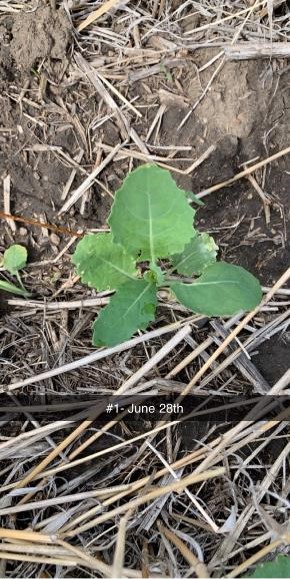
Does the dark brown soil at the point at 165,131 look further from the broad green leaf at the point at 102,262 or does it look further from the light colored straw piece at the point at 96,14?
the broad green leaf at the point at 102,262

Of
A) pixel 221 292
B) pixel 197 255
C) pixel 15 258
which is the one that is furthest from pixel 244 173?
pixel 15 258

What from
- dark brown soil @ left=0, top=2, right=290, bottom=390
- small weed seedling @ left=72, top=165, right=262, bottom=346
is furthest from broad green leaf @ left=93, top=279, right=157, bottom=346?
dark brown soil @ left=0, top=2, right=290, bottom=390

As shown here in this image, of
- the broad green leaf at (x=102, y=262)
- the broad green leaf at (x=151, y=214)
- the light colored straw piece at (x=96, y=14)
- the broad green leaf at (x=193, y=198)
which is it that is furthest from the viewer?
the light colored straw piece at (x=96, y=14)

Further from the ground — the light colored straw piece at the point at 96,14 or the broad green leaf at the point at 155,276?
the light colored straw piece at the point at 96,14

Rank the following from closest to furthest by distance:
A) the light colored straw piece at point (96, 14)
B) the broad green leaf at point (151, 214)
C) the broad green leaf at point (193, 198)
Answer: the broad green leaf at point (151, 214)
the broad green leaf at point (193, 198)
the light colored straw piece at point (96, 14)

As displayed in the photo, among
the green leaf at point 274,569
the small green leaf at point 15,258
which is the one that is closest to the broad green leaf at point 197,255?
the small green leaf at point 15,258

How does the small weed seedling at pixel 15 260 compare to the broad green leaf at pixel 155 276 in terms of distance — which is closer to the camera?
the broad green leaf at pixel 155 276

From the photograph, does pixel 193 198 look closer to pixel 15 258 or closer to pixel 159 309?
pixel 159 309
